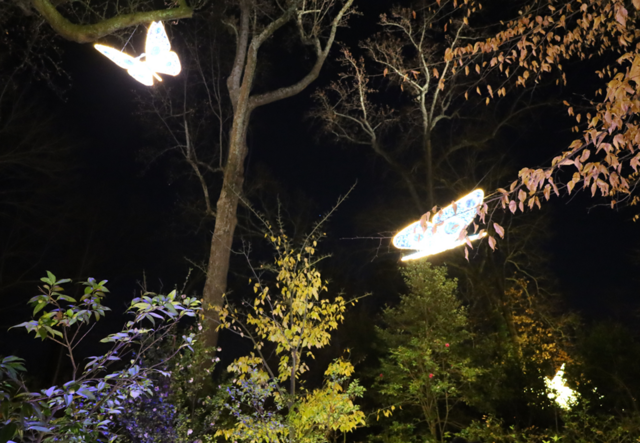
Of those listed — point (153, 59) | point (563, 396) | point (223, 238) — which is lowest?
point (563, 396)

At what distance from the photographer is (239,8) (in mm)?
11906

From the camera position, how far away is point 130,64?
7348 millimetres

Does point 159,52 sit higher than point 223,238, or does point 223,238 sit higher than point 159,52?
point 159,52

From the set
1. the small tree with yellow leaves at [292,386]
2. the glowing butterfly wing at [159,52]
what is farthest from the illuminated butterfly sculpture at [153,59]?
the small tree with yellow leaves at [292,386]

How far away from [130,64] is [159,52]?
1.56ft

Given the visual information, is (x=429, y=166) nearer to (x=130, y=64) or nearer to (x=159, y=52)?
(x=159, y=52)

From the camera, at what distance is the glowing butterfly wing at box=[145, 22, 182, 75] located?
730 cm

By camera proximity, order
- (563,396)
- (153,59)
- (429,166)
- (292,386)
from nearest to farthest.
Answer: (292,386) → (153,59) → (563,396) → (429,166)

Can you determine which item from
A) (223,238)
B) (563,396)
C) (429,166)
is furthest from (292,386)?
(429,166)

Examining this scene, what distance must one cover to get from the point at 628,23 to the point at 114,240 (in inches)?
786

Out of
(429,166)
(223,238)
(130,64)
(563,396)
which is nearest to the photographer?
(130,64)

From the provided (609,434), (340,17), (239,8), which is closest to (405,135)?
(340,17)

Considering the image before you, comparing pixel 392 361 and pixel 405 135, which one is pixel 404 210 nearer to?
pixel 405 135

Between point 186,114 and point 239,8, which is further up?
point 239,8
